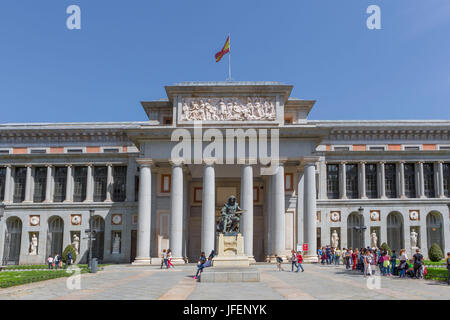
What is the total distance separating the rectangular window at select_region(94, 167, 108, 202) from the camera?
60000 millimetres

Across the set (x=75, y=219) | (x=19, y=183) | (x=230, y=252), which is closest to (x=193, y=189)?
(x=75, y=219)

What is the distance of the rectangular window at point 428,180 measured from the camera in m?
60.4

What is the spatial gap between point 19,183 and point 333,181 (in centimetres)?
4204

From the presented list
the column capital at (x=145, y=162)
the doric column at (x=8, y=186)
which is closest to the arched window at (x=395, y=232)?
the column capital at (x=145, y=162)

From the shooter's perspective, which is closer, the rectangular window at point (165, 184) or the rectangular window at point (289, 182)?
the rectangular window at point (289, 182)

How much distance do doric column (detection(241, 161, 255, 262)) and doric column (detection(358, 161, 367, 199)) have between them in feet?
72.7

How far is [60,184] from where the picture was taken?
60469 mm

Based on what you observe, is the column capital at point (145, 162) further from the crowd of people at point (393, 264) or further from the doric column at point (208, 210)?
Result: the crowd of people at point (393, 264)

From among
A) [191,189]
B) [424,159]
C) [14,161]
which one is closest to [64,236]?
[14,161]

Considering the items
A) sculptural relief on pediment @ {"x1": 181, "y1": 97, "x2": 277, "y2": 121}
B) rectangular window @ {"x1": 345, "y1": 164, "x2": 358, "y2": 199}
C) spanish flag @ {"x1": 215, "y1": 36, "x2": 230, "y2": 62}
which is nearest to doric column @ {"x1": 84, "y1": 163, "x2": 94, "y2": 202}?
sculptural relief on pediment @ {"x1": 181, "y1": 97, "x2": 277, "y2": 121}

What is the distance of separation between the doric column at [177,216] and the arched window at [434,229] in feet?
115

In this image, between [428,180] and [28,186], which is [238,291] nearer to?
[28,186]
